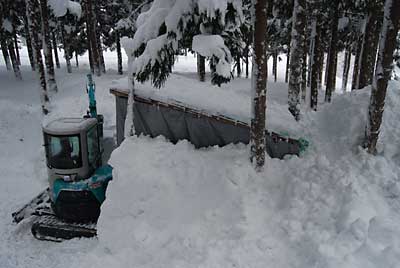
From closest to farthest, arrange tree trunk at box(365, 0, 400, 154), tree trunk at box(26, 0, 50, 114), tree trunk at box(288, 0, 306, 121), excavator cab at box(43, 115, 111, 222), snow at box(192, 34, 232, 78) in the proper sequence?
1. tree trunk at box(365, 0, 400, 154)
2. snow at box(192, 34, 232, 78)
3. excavator cab at box(43, 115, 111, 222)
4. tree trunk at box(288, 0, 306, 121)
5. tree trunk at box(26, 0, 50, 114)

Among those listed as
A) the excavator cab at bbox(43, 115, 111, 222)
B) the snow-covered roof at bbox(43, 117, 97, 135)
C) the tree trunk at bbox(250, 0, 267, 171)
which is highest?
the tree trunk at bbox(250, 0, 267, 171)

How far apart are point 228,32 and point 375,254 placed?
217 inches

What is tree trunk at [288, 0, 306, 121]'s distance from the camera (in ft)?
28.3

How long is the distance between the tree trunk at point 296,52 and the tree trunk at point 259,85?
9.58ft

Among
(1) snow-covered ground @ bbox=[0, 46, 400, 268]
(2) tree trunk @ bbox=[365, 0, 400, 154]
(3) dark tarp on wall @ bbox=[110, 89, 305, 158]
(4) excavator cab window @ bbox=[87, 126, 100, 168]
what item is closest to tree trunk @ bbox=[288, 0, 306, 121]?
(1) snow-covered ground @ bbox=[0, 46, 400, 268]

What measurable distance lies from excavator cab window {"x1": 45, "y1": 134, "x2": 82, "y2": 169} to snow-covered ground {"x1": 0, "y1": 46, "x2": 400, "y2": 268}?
86 cm

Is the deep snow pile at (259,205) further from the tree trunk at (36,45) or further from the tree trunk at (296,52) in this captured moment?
the tree trunk at (36,45)

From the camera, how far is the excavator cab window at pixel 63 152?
720 centimetres

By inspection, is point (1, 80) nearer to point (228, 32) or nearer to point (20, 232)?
point (20, 232)

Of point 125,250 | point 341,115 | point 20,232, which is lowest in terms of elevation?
point 20,232

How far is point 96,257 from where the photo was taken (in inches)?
237

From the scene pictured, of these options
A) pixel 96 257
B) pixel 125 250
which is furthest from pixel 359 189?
pixel 96 257

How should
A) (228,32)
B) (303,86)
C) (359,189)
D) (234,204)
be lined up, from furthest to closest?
1. (303,86)
2. (228,32)
3. (234,204)
4. (359,189)

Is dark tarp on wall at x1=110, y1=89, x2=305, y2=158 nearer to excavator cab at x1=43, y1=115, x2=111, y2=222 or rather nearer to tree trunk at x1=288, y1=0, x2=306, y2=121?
excavator cab at x1=43, y1=115, x2=111, y2=222
